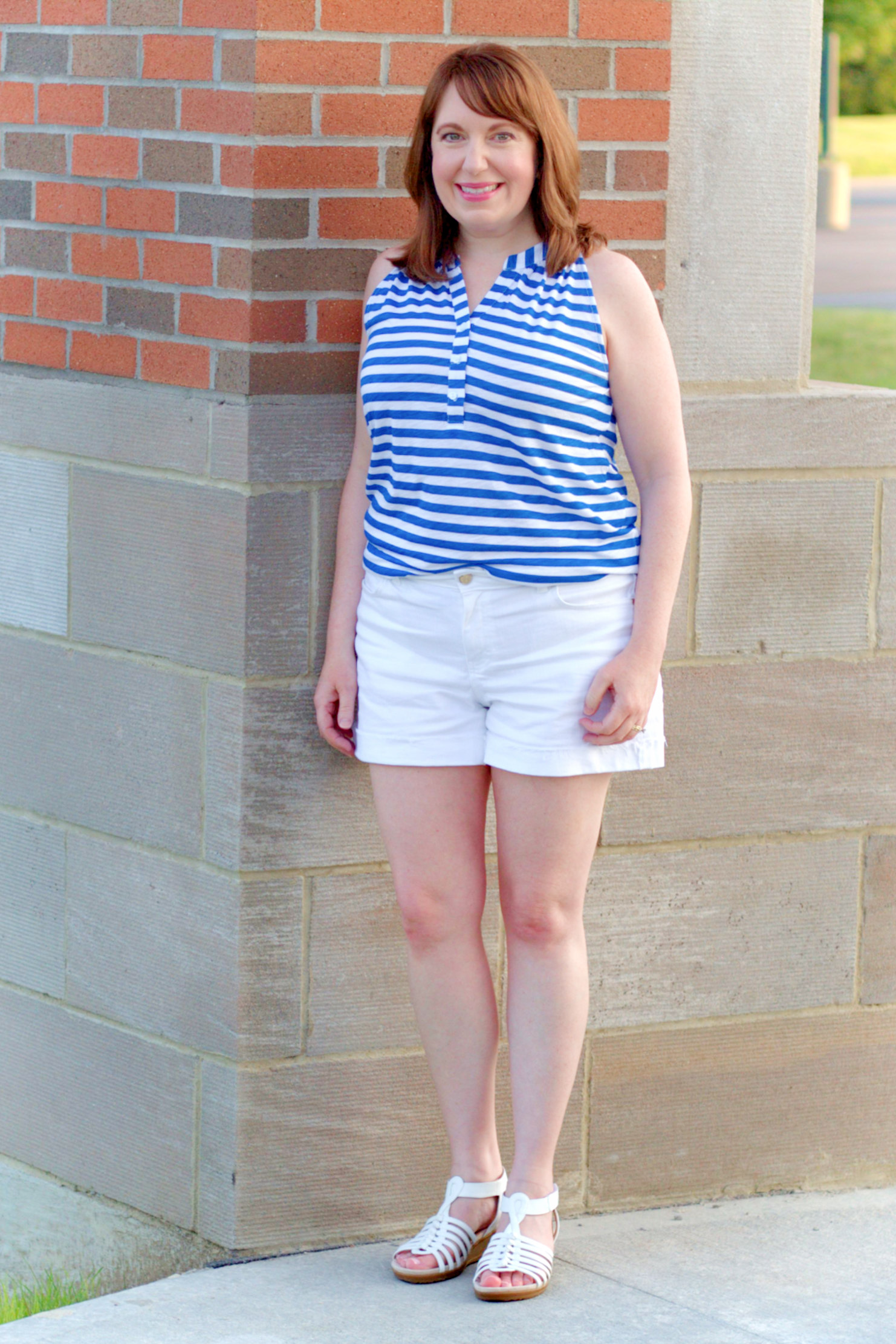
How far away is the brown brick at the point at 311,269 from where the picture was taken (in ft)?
10.5

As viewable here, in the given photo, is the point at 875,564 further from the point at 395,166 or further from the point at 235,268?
the point at 235,268

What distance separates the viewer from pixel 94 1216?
12.3 ft

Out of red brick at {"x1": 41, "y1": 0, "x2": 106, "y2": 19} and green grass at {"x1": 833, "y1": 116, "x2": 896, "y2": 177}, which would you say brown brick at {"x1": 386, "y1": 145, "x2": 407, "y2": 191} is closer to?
red brick at {"x1": 41, "y1": 0, "x2": 106, "y2": 19}

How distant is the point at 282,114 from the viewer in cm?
317

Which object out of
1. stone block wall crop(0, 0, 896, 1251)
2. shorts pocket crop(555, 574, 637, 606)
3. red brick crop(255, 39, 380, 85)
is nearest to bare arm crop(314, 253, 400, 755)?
stone block wall crop(0, 0, 896, 1251)

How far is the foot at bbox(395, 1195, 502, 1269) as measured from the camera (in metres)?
3.25

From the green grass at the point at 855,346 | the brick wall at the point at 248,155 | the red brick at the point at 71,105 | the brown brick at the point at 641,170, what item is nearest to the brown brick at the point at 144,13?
the brick wall at the point at 248,155

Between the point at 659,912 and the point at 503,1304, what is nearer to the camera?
the point at 503,1304

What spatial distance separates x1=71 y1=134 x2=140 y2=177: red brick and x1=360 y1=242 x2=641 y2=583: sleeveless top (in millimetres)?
683

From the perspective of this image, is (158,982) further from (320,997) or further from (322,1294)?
(322,1294)

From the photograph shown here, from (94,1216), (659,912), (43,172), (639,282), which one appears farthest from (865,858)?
(43,172)

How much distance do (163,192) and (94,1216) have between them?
1.95m

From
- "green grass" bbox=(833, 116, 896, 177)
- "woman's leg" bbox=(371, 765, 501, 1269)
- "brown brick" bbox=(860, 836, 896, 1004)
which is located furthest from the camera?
"green grass" bbox=(833, 116, 896, 177)

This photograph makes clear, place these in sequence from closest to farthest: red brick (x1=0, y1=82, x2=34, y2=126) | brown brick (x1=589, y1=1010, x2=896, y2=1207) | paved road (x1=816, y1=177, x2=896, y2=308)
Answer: red brick (x1=0, y1=82, x2=34, y2=126), brown brick (x1=589, y1=1010, x2=896, y2=1207), paved road (x1=816, y1=177, x2=896, y2=308)
